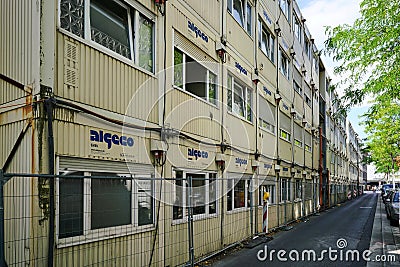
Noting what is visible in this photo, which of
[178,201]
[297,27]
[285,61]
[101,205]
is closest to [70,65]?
[101,205]

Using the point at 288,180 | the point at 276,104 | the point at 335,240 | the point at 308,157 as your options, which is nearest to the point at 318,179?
the point at 308,157

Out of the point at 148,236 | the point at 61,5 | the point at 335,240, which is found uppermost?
the point at 61,5

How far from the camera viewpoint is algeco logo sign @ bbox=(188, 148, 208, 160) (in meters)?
10.1

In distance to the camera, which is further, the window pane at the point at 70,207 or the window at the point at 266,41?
the window at the point at 266,41

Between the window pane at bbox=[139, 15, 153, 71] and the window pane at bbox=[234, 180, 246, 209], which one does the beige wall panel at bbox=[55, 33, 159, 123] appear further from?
the window pane at bbox=[234, 180, 246, 209]

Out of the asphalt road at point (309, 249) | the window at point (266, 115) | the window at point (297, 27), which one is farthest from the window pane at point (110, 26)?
the window at point (297, 27)

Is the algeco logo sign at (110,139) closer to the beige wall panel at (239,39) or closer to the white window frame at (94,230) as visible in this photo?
the white window frame at (94,230)

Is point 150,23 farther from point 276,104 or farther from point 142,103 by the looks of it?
point 276,104

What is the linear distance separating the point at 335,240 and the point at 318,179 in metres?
19.5

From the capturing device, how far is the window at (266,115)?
1687 cm

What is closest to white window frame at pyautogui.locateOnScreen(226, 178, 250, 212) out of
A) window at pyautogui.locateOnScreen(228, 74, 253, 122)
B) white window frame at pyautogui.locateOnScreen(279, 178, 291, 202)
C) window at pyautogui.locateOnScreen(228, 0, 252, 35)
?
window at pyautogui.locateOnScreen(228, 74, 253, 122)

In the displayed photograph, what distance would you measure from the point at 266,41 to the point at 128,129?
1255 cm

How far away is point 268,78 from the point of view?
18141mm

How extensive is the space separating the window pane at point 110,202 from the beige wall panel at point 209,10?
4892 millimetres
